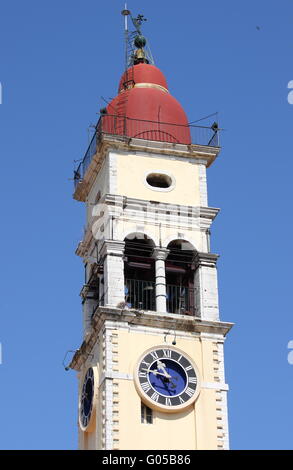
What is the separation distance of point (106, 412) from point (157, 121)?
39.8ft

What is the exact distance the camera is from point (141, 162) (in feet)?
194

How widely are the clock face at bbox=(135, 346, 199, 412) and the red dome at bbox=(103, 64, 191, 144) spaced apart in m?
8.83

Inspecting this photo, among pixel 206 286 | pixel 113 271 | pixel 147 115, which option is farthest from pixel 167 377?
pixel 147 115

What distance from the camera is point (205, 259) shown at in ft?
189

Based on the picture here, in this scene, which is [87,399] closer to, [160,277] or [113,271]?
[113,271]

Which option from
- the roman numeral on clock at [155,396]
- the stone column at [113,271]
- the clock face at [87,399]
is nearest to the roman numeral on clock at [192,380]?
the roman numeral on clock at [155,396]

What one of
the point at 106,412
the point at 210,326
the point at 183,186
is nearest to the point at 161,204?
the point at 183,186

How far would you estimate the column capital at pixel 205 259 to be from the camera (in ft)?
189

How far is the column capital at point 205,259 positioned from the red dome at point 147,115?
→ 4793mm

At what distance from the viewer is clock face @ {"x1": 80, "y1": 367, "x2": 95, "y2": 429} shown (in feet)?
181

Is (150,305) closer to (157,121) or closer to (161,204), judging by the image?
(161,204)

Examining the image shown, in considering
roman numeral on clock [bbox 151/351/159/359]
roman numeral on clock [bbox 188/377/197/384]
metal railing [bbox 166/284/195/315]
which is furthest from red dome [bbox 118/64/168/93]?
roman numeral on clock [bbox 188/377/197/384]
